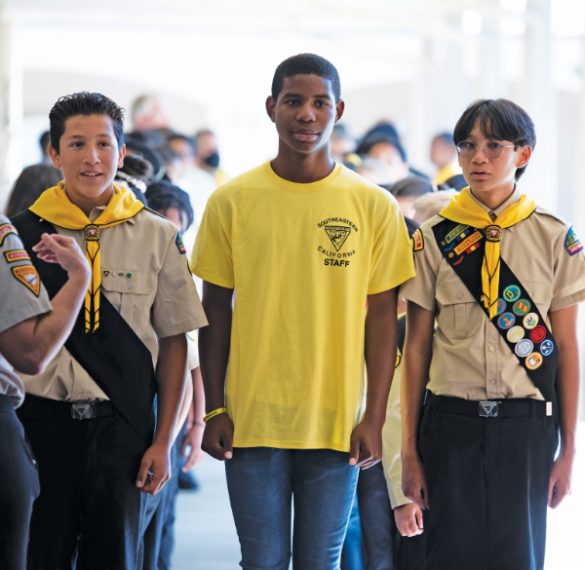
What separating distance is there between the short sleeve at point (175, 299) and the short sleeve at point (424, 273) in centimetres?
52

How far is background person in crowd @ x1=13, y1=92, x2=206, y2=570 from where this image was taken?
288 cm

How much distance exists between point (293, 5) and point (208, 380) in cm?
821

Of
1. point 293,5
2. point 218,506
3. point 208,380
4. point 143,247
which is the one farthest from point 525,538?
point 293,5

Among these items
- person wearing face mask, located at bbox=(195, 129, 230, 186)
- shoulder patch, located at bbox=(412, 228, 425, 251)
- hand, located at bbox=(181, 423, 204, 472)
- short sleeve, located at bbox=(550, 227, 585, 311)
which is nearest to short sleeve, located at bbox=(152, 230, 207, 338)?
shoulder patch, located at bbox=(412, 228, 425, 251)

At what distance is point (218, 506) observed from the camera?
5.88m

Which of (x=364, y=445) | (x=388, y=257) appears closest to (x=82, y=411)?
(x=364, y=445)

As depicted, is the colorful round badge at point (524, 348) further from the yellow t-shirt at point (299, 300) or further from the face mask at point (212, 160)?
the face mask at point (212, 160)

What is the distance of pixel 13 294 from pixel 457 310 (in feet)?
3.63

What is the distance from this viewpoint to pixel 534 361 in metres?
2.99

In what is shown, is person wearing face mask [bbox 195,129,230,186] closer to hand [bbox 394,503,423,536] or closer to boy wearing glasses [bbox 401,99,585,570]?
hand [bbox 394,503,423,536]

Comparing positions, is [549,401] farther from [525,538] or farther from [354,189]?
[354,189]

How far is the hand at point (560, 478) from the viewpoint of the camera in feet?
9.89

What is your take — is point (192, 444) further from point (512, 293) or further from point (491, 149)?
point (491, 149)

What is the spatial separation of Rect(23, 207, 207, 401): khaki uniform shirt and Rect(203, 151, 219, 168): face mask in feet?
19.3
